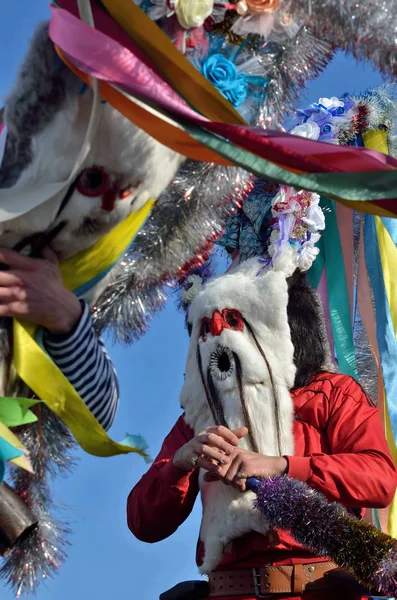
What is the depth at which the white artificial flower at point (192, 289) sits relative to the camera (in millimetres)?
3051

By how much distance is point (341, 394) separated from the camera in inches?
100

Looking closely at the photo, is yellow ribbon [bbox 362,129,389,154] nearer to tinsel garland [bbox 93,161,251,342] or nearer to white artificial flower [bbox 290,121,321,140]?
white artificial flower [bbox 290,121,321,140]

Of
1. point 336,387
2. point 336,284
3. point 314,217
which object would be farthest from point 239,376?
point 336,284

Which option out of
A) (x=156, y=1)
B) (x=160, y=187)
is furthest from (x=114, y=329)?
(x=156, y=1)

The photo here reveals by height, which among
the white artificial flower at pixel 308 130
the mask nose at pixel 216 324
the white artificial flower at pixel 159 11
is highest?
the white artificial flower at pixel 308 130

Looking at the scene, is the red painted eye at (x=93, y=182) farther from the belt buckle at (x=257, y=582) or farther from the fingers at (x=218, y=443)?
the belt buckle at (x=257, y=582)

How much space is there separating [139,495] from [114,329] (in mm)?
920

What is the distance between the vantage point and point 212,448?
7.57 feet

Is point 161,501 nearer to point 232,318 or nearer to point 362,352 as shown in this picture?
point 232,318

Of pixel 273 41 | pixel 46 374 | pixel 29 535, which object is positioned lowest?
pixel 29 535

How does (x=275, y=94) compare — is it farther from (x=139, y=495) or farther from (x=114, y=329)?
(x=139, y=495)

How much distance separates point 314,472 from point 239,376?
0.38m

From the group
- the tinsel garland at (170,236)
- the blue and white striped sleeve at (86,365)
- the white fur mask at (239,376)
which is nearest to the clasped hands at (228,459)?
the white fur mask at (239,376)

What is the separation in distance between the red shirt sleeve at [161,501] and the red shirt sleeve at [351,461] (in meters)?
0.38
